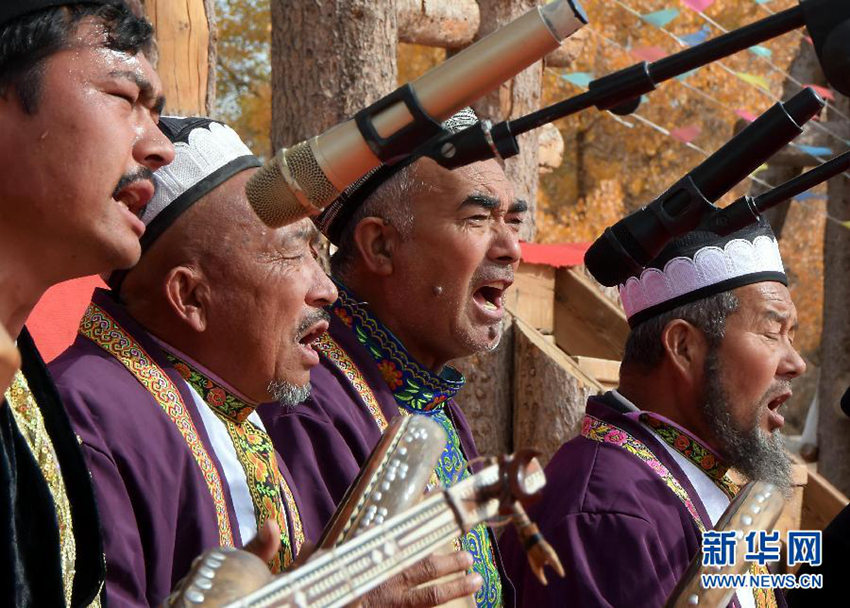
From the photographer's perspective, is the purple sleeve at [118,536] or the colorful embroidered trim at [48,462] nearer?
the colorful embroidered trim at [48,462]

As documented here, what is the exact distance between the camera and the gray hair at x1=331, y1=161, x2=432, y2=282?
395cm

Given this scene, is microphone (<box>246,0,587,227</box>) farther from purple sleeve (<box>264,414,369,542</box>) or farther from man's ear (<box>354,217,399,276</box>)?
man's ear (<box>354,217,399,276</box>)

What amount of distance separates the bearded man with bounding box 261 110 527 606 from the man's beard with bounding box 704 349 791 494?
2.66 feet

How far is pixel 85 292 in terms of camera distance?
179 inches

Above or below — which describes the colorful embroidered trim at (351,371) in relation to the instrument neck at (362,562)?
above

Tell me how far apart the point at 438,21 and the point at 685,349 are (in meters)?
4.51

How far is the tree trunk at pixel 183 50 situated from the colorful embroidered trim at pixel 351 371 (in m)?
2.04

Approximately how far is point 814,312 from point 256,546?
878 inches

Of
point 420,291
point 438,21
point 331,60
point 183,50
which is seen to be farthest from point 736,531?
point 438,21

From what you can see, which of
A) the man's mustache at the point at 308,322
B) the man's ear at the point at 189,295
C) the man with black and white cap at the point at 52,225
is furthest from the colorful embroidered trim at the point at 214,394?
the man with black and white cap at the point at 52,225

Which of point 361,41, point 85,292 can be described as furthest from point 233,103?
point 85,292

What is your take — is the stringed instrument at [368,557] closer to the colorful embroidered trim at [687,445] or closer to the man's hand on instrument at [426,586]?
the man's hand on instrument at [426,586]

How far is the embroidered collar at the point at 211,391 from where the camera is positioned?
3.02 meters

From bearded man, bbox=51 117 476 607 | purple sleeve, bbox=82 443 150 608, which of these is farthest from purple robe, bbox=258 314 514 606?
purple sleeve, bbox=82 443 150 608
